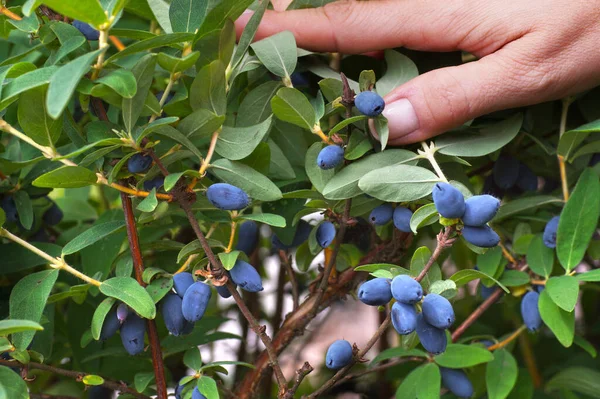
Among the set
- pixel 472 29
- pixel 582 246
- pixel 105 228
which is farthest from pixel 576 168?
pixel 105 228

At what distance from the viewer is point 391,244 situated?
954 millimetres

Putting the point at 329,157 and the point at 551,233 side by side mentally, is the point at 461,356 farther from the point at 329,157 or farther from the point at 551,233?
the point at 329,157

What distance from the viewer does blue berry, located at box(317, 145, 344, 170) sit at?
0.74 metres

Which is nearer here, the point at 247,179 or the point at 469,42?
the point at 247,179

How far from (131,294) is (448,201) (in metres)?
0.31

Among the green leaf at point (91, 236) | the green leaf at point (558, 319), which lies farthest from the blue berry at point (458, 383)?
the green leaf at point (91, 236)

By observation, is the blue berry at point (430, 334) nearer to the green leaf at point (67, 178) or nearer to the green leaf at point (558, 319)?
the green leaf at point (558, 319)

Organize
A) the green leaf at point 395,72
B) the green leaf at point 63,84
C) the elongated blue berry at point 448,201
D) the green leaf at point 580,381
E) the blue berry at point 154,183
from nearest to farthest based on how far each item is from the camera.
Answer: the green leaf at point 63,84 < the elongated blue berry at point 448,201 < the blue berry at point 154,183 < the green leaf at point 395,72 < the green leaf at point 580,381

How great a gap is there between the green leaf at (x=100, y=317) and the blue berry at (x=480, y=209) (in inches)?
14.5

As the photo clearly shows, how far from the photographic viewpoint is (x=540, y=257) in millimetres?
919

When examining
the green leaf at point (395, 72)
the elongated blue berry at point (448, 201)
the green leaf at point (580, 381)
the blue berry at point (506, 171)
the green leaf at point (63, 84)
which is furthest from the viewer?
the green leaf at point (580, 381)

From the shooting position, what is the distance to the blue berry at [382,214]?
0.81m

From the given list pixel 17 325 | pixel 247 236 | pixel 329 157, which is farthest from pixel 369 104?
pixel 17 325

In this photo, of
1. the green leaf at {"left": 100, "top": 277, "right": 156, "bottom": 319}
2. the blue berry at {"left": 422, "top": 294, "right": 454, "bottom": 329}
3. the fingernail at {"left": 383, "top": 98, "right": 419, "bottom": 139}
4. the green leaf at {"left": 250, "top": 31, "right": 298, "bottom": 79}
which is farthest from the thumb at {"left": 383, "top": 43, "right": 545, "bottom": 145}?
the green leaf at {"left": 100, "top": 277, "right": 156, "bottom": 319}
